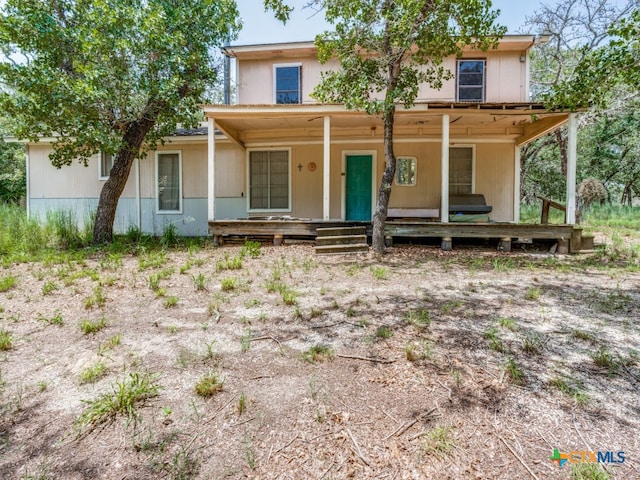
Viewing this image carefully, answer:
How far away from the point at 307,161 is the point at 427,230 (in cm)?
430

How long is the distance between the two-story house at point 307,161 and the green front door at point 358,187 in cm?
3

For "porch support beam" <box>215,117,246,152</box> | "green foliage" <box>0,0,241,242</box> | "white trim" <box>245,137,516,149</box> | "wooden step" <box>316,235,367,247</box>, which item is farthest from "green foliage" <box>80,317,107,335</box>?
"white trim" <box>245,137,516,149</box>

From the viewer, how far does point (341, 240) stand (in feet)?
23.6

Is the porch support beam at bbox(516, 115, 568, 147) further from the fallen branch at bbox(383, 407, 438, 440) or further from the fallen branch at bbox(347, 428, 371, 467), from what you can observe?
the fallen branch at bbox(347, 428, 371, 467)

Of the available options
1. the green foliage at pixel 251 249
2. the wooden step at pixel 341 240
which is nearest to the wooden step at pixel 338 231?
the wooden step at pixel 341 240

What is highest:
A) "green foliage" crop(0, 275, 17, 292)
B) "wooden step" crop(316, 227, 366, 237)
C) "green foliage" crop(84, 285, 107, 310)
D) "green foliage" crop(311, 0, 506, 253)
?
"green foliage" crop(311, 0, 506, 253)

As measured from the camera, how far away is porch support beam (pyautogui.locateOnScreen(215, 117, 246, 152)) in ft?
28.9

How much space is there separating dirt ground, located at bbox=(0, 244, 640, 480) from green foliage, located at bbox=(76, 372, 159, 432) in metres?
0.01

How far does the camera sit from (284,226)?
314 inches

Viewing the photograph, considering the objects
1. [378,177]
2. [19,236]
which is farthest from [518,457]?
[19,236]

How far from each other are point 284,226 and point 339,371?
5.65m

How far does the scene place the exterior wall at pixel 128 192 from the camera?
10578 millimetres

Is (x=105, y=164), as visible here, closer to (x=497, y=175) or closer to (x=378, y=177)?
(x=378, y=177)

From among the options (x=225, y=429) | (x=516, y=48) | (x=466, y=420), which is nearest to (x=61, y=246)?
(x=225, y=429)
